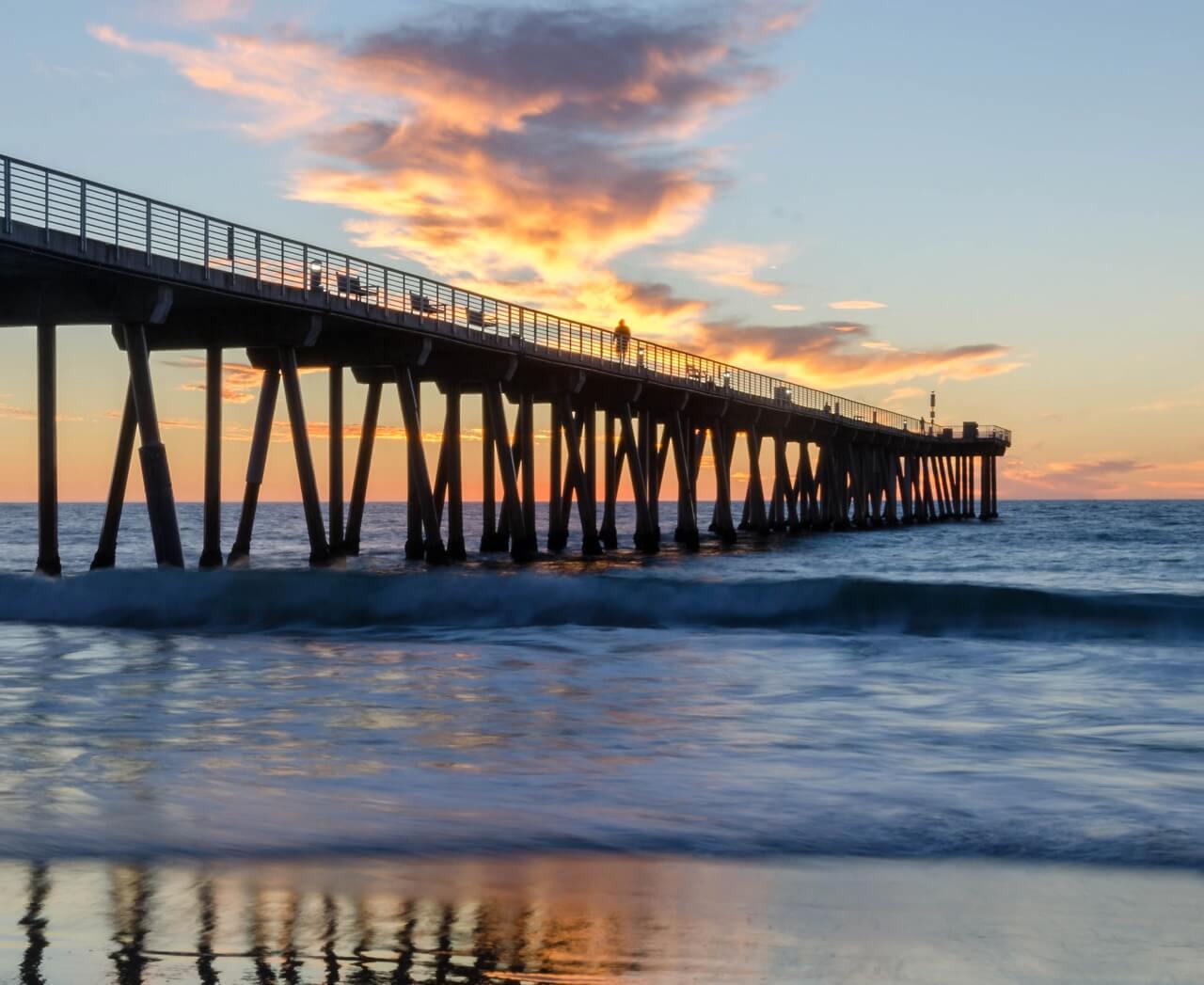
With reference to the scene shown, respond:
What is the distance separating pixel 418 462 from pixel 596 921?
25.6 meters

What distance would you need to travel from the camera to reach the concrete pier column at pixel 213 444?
24438mm

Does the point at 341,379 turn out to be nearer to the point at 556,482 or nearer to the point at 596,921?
the point at 556,482

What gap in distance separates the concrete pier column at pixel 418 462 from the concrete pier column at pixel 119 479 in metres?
6.15

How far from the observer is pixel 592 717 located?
1086 centimetres

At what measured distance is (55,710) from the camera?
34.7 feet

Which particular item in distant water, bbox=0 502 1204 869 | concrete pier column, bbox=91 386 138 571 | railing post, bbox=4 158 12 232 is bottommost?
distant water, bbox=0 502 1204 869

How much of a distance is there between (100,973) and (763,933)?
2271 millimetres

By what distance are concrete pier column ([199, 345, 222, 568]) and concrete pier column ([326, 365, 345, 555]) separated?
3.73 m

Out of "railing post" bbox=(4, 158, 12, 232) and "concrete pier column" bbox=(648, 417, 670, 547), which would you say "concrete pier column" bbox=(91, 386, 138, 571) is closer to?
"railing post" bbox=(4, 158, 12, 232)

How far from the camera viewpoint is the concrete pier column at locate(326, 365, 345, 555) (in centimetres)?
2939

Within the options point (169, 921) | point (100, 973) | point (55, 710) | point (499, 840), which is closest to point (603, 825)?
point (499, 840)

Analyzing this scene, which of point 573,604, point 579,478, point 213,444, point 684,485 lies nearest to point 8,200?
point 213,444

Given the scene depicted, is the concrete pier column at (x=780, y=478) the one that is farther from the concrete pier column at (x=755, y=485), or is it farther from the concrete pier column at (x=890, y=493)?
the concrete pier column at (x=890, y=493)

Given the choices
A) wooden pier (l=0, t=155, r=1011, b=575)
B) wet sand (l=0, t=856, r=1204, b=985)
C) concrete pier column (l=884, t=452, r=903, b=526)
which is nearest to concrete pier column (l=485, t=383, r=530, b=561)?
wooden pier (l=0, t=155, r=1011, b=575)
